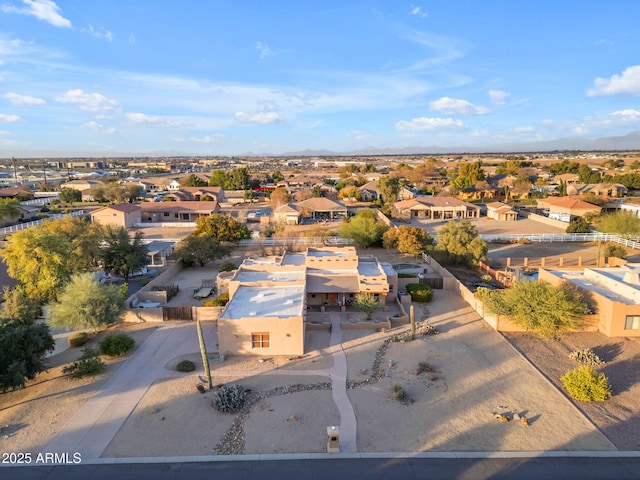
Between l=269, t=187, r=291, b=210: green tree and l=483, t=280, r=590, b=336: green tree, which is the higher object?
l=269, t=187, r=291, b=210: green tree

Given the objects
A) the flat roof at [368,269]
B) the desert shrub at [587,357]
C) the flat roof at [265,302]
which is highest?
the flat roof at [265,302]

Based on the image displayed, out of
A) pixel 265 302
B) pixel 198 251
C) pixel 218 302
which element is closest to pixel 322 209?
pixel 198 251

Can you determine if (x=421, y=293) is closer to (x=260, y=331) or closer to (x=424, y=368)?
(x=424, y=368)

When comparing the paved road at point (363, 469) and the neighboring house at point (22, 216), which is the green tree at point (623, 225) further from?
the neighboring house at point (22, 216)

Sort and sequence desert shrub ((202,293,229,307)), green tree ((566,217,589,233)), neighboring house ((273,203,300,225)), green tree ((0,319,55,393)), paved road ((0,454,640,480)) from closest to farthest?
paved road ((0,454,640,480)), green tree ((0,319,55,393)), desert shrub ((202,293,229,307)), green tree ((566,217,589,233)), neighboring house ((273,203,300,225))

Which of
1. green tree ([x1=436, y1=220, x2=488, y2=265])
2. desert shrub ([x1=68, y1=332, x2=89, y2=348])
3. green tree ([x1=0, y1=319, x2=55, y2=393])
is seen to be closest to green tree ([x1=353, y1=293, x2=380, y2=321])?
green tree ([x1=436, y1=220, x2=488, y2=265])

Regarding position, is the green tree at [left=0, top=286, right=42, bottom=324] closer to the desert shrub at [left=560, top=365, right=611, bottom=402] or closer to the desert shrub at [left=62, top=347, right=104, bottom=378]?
the desert shrub at [left=62, top=347, right=104, bottom=378]

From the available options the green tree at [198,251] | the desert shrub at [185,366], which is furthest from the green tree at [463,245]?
the desert shrub at [185,366]
